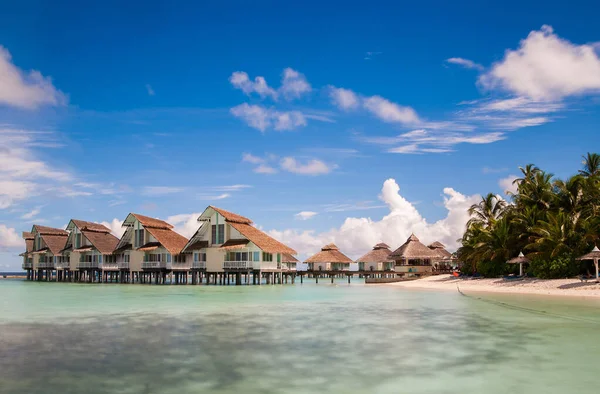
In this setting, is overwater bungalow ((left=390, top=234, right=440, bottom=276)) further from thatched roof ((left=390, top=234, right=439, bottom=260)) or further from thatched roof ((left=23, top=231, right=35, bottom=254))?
thatched roof ((left=23, top=231, right=35, bottom=254))

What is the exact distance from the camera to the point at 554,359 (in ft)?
33.5

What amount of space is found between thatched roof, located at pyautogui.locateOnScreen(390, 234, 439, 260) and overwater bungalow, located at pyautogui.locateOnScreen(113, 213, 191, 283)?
21.0 metres

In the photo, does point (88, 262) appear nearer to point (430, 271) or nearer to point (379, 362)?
point (430, 271)

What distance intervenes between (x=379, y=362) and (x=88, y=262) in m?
47.4

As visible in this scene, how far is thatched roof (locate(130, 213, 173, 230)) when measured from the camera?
149 ft

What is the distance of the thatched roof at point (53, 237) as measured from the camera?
5775 cm

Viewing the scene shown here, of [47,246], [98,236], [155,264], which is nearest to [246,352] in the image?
[155,264]

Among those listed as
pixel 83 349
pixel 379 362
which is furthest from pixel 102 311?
pixel 379 362

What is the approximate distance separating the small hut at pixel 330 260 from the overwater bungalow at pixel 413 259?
9.41 meters

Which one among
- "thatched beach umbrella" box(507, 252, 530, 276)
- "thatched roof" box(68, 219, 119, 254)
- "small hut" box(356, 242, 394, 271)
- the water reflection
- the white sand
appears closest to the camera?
the water reflection

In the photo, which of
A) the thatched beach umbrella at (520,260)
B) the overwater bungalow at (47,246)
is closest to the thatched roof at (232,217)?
the thatched beach umbrella at (520,260)

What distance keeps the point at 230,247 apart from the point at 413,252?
67.2 ft

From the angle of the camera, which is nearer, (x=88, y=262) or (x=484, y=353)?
(x=484, y=353)

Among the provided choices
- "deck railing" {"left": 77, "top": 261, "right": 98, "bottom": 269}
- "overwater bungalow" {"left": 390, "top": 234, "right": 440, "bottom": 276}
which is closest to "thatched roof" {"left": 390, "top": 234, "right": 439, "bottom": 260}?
"overwater bungalow" {"left": 390, "top": 234, "right": 440, "bottom": 276}
